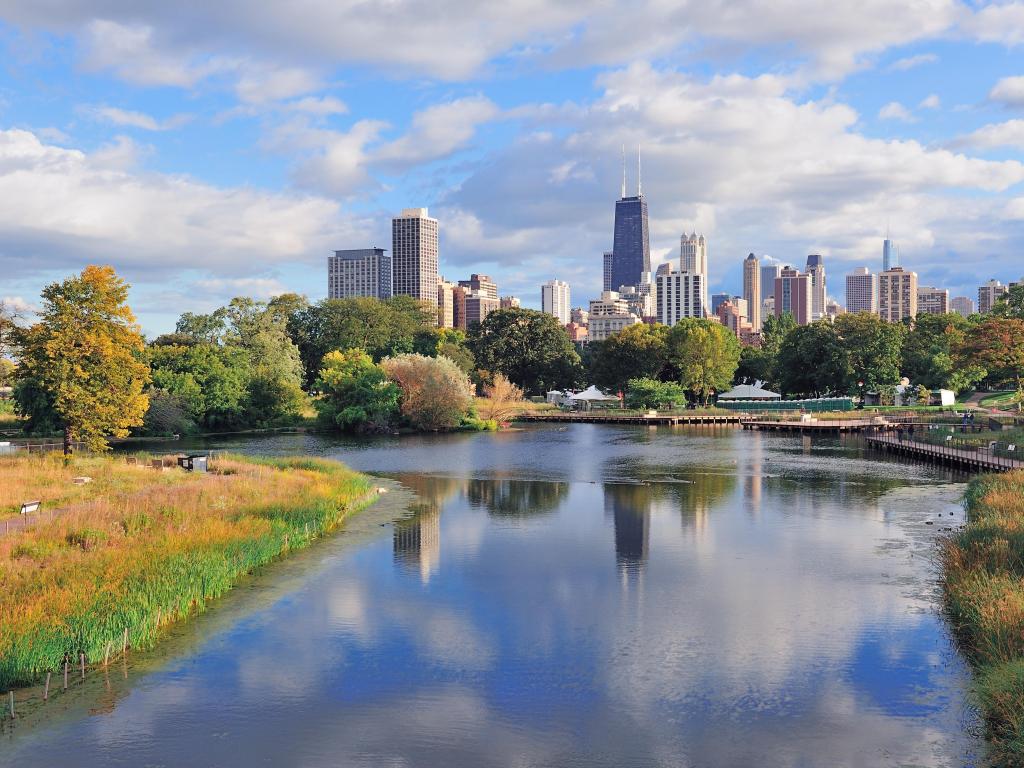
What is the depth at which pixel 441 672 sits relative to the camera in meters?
16.4

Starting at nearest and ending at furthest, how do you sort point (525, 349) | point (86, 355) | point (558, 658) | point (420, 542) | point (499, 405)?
point (558, 658), point (420, 542), point (86, 355), point (499, 405), point (525, 349)

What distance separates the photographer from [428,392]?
77.2 metres

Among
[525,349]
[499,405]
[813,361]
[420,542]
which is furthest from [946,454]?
[525,349]

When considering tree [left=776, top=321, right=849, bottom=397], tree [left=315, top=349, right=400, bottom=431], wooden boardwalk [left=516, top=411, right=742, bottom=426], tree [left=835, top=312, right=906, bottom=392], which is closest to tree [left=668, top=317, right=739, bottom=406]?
tree [left=776, top=321, right=849, bottom=397]

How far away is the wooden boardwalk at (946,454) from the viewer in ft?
140

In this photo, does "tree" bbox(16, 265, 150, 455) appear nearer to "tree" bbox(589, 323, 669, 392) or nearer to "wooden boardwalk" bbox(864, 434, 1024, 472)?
"wooden boardwalk" bbox(864, 434, 1024, 472)

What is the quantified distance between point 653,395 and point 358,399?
32944 mm

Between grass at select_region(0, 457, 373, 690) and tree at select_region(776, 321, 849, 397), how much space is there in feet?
225

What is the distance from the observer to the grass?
16.1 meters

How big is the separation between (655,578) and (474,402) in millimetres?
64464

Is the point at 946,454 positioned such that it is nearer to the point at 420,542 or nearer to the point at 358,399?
the point at 420,542

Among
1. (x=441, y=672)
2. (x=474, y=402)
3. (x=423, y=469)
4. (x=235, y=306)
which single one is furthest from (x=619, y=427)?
(x=441, y=672)

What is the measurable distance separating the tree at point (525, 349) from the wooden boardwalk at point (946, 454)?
169ft

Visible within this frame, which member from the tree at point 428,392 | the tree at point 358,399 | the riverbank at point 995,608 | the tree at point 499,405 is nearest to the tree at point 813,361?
the tree at point 499,405
